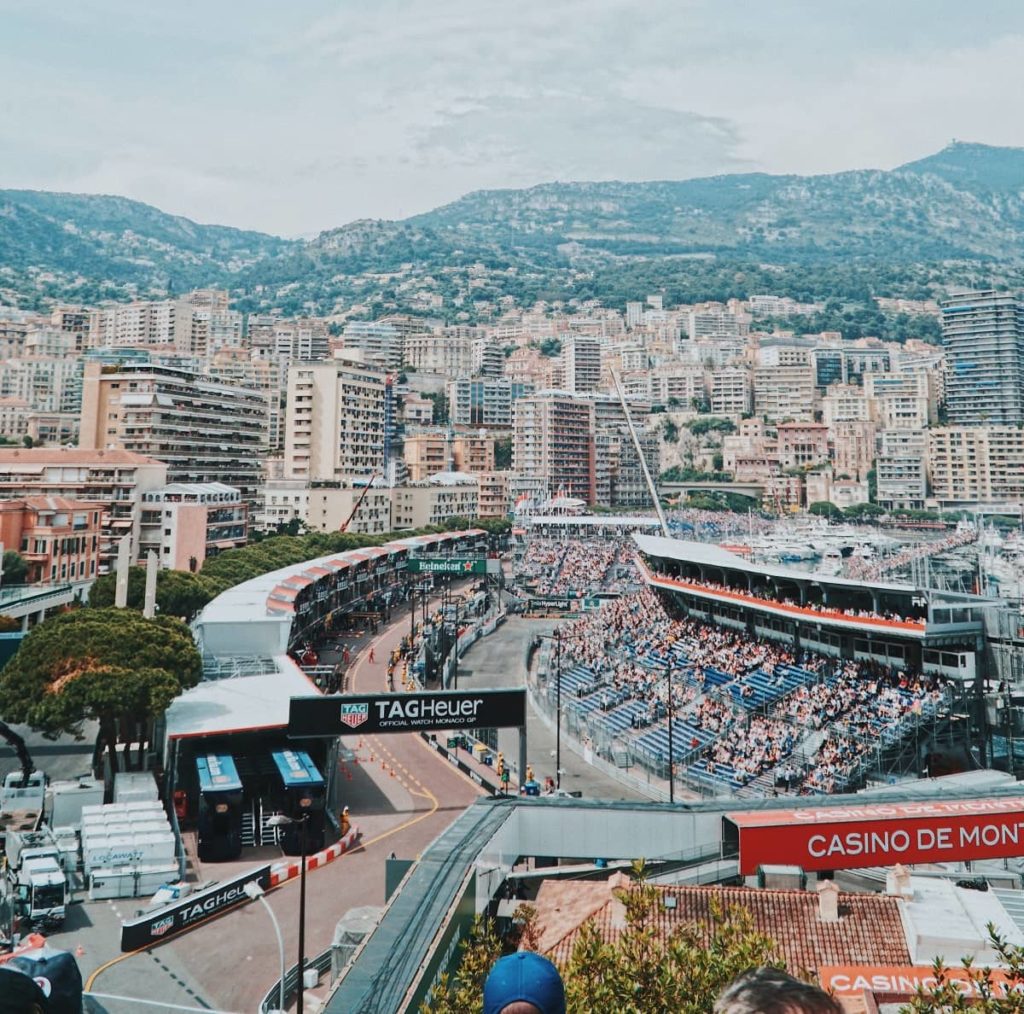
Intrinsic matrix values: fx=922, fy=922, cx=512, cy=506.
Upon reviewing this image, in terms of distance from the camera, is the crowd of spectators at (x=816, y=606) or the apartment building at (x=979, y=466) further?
the apartment building at (x=979, y=466)

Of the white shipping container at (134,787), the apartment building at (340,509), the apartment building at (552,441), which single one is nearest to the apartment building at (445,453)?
the apartment building at (552,441)

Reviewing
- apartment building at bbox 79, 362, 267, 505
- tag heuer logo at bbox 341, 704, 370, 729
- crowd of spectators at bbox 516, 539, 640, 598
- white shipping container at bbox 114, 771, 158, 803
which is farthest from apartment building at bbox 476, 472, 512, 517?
tag heuer logo at bbox 341, 704, 370, 729

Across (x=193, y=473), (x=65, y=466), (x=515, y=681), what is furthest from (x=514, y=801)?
(x=193, y=473)

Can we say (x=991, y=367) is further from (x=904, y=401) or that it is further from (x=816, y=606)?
(x=816, y=606)

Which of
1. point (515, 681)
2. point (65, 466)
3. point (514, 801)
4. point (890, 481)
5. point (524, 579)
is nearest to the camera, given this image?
point (514, 801)

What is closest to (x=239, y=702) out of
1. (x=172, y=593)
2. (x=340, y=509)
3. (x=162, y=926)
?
(x=162, y=926)

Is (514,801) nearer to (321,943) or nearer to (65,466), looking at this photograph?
(321,943)

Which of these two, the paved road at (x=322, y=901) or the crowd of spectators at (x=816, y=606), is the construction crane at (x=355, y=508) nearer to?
the crowd of spectators at (x=816, y=606)
